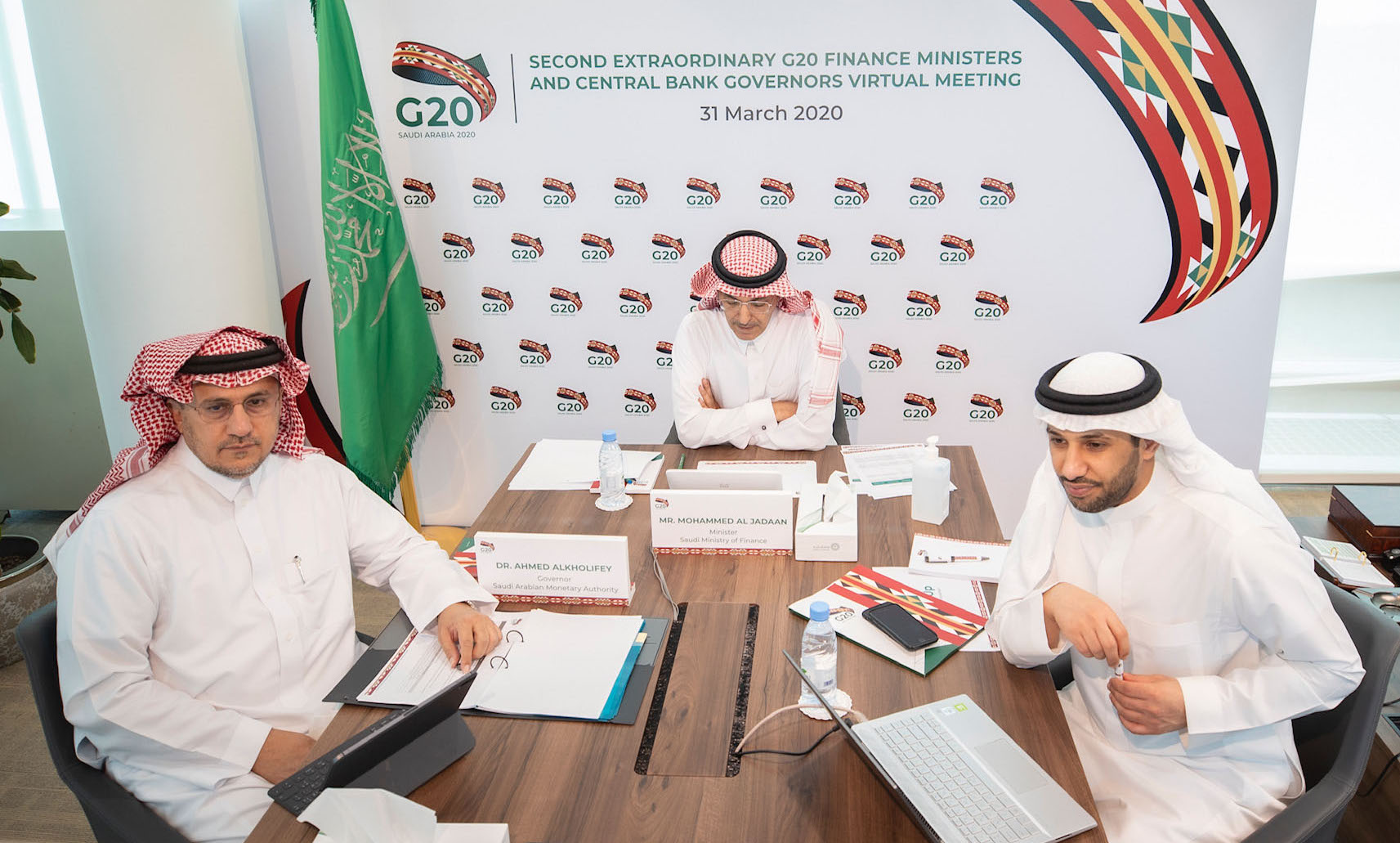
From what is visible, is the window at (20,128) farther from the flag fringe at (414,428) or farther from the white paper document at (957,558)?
the white paper document at (957,558)

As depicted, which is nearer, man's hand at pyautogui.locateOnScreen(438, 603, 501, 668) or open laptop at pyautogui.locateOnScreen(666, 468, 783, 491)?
man's hand at pyautogui.locateOnScreen(438, 603, 501, 668)

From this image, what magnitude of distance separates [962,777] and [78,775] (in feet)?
5.47

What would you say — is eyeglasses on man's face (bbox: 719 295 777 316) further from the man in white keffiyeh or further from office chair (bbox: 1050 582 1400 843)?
office chair (bbox: 1050 582 1400 843)

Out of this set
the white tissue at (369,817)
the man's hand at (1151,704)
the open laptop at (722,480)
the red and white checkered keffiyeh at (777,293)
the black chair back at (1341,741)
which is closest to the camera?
the white tissue at (369,817)

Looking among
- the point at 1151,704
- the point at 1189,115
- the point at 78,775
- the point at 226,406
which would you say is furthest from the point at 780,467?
the point at 1189,115

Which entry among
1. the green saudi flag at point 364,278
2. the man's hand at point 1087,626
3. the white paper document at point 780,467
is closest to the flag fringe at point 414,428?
the green saudi flag at point 364,278

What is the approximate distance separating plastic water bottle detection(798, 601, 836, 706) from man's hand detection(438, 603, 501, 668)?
672 mm

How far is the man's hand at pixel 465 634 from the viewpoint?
201 centimetres

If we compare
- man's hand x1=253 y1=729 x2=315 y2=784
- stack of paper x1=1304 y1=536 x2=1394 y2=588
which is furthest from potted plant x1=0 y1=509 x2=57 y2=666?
stack of paper x1=1304 y1=536 x2=1394 y2=588

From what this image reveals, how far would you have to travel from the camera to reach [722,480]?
2480 mm

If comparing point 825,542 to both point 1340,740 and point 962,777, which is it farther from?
point 1340,740

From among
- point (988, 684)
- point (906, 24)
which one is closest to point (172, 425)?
point (988, 684)

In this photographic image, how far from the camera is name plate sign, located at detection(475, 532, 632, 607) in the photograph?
215 cm

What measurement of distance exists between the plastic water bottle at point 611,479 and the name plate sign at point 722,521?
32 cm
